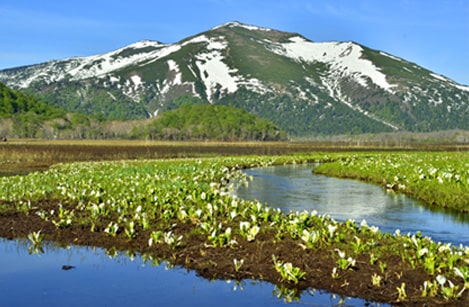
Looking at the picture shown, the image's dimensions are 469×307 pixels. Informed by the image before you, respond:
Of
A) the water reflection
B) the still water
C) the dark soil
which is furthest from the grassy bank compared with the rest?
the water reflection

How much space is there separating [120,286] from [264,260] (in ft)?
12.2

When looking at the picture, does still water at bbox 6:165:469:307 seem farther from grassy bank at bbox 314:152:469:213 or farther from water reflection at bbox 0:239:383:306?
grassy bank at bbox 314:152:469:213

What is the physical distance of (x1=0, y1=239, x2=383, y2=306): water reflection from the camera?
11.8 metres

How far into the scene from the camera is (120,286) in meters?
12.9

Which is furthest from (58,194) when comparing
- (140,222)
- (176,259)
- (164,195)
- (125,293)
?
(125,293)

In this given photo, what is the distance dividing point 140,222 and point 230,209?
3.54m

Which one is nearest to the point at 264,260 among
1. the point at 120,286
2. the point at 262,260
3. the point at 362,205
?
the point at 262,260

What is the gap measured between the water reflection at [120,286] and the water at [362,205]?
884cm

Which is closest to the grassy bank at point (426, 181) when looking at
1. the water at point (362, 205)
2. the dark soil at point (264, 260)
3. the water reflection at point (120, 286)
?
the water at point (362, 205)

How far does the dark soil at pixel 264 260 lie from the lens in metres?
12.0

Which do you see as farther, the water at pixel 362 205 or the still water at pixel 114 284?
the water at pixel 362 205

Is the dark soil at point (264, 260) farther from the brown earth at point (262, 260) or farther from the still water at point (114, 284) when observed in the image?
the still water at point (114, 284)

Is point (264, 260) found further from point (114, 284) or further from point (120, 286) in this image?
point (114, 284)

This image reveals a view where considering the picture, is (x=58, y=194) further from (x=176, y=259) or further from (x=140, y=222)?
(x=176, y=259)
